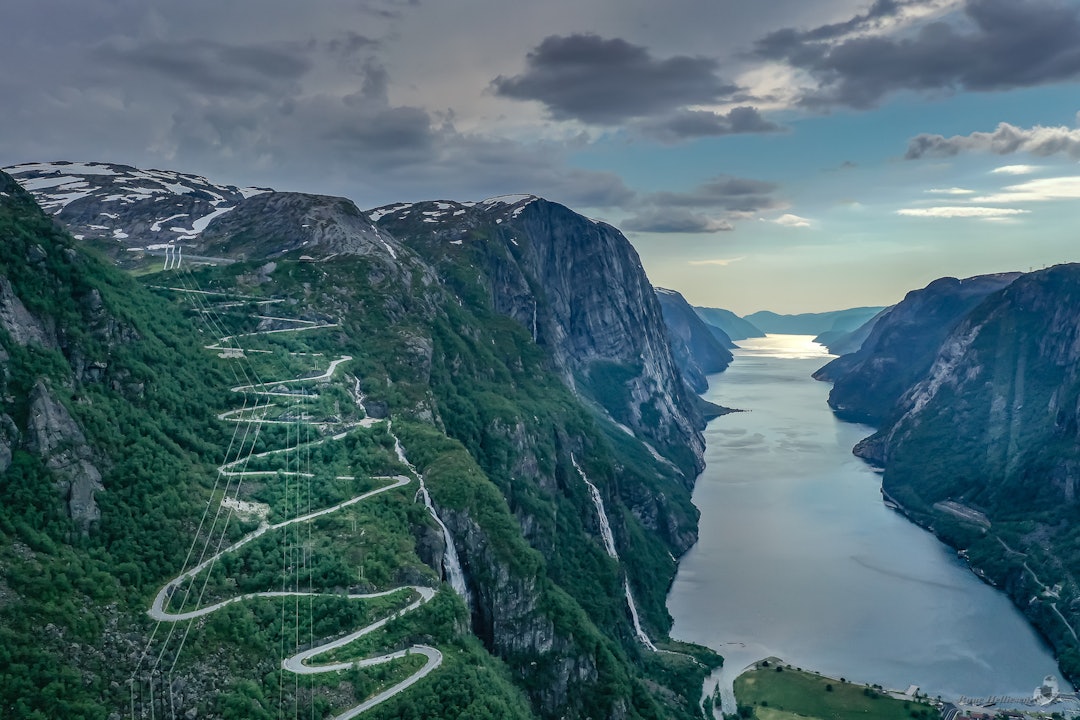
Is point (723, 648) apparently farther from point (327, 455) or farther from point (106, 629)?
point (106, 629)

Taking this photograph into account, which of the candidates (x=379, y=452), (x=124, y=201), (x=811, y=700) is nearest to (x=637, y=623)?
(x=811, y=700)

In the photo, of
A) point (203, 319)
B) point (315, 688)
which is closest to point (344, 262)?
point (203, 319)

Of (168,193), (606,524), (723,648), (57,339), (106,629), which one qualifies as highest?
(168,193)

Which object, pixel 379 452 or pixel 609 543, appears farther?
pixel 609 543

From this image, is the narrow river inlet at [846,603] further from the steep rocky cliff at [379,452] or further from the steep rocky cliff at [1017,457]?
the steep rocky cliff at [379,452]

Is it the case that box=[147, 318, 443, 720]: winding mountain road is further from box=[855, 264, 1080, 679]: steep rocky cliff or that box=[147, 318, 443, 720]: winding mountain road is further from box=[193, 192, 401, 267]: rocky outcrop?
box=[855, 264, 1080, 679]: steep rocky cliff

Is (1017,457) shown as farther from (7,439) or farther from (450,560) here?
(7,439)

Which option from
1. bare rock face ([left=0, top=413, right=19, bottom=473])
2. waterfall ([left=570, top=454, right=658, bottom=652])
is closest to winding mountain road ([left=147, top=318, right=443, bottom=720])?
bare rock face ([left=0, top=413, right=19, bottom=473])
